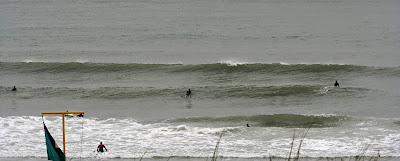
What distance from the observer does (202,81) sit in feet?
125

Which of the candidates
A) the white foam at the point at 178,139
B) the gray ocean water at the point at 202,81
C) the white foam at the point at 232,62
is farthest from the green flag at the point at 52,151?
the white foam at the point at 232,62

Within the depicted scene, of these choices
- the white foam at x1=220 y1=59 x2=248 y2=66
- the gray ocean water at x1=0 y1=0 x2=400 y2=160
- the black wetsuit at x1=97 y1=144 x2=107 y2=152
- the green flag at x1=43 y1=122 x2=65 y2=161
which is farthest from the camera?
the white foam at x1=220 y1=59 x2=248 y2=66

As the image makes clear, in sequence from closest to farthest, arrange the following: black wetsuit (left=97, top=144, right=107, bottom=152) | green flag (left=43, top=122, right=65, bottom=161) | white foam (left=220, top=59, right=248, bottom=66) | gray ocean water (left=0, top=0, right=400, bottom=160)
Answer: green flag (left=43, top=122, right=65, bottom=161)
black wetsuit (left=97, top=144, right=107, bottom=152)
gray ocean water (left=0, top=0, right=400, bottom=160)
white foam (left=220, top=59, right=248, bottom=66)

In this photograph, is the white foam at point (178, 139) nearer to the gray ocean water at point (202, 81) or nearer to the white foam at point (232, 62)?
the gray ocean water at point (202, 81)

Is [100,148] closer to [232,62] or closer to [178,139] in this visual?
[178,139]

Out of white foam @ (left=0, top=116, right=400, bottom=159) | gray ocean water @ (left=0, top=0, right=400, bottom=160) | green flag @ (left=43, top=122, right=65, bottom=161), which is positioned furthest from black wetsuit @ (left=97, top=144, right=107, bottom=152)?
green flag @ (left=43, top=122, right=65, bottom=161)

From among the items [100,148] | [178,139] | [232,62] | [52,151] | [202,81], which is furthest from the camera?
[232,62]

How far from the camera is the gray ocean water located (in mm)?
24406

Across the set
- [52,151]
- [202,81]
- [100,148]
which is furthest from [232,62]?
[52,151]

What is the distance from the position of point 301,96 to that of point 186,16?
34082 mm

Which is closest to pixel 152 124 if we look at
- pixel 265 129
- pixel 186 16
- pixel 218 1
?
pixel 265 129

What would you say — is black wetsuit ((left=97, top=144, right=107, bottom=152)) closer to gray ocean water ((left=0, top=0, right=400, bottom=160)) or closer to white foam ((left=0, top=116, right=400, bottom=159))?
white foam ((left=0, top=116, right=400, bottom=159))

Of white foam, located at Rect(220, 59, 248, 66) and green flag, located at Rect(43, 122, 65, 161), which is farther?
white foam, located at Rect(220, 59, 248, 66)

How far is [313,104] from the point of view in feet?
106
